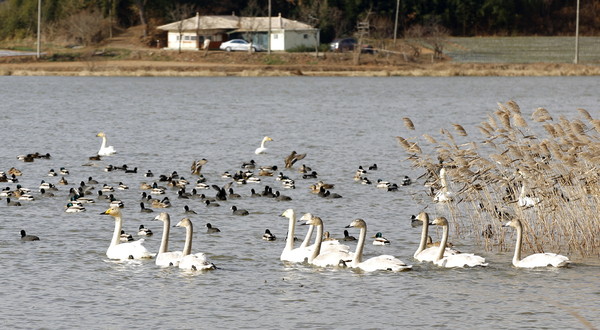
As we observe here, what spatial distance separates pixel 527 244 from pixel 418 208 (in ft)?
20.8

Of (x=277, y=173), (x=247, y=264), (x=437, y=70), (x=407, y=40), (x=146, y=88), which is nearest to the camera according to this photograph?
(x=247, y=264)

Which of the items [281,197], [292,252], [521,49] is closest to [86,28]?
[521,49]

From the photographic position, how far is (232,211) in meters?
26.9

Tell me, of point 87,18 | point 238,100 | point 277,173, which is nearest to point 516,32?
point 87,18

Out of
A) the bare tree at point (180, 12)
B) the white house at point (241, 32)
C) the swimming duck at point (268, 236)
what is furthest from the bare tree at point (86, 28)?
the swimming duck at point (268, 236)

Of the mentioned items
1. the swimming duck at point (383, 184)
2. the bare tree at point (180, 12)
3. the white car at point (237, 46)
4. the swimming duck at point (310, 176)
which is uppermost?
the bare tree at point (180, 12)

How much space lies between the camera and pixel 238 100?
79.6 m

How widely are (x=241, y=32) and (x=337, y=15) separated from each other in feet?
36.3

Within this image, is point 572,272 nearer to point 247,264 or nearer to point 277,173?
point 247,264

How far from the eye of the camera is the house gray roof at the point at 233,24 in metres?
120

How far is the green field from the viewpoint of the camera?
114 metres

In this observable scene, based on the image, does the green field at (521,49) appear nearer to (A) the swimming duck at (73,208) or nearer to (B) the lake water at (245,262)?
(B) the lake water at (245,262)

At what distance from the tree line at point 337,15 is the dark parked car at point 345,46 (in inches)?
160

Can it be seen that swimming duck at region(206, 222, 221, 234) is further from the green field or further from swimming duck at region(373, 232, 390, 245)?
the green field
